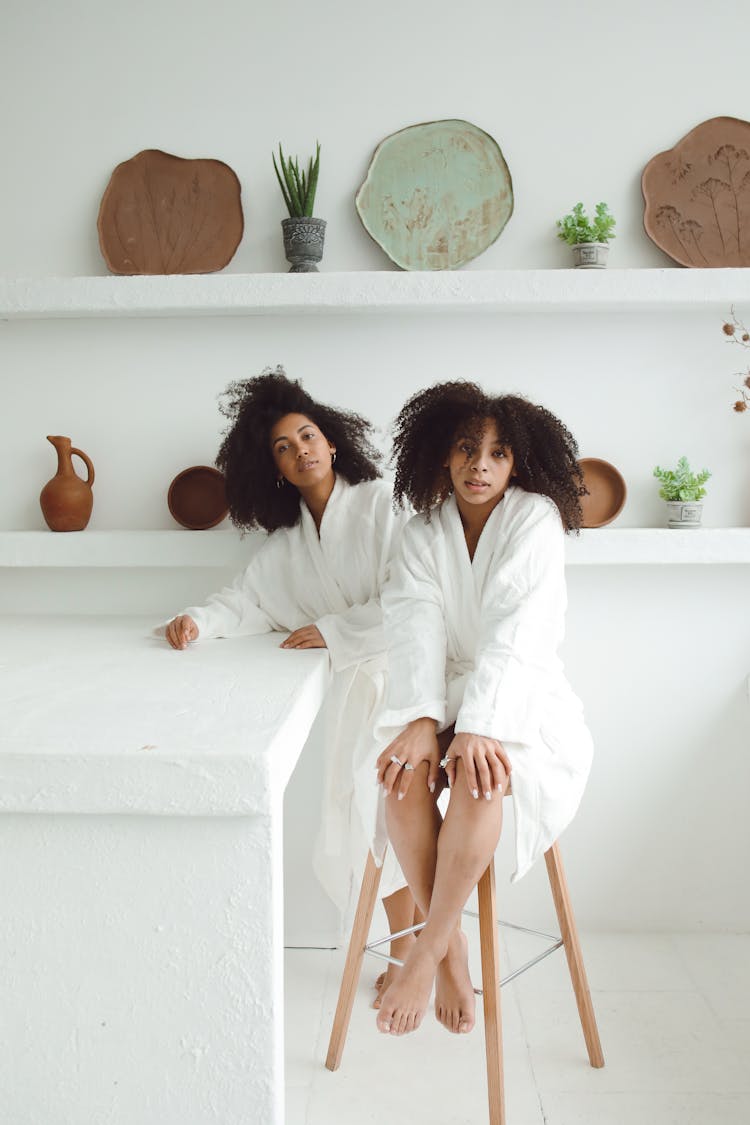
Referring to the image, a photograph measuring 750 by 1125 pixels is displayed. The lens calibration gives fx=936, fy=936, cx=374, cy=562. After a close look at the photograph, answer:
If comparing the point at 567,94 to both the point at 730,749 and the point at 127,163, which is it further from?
the point at 730,749

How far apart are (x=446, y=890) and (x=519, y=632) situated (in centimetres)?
48

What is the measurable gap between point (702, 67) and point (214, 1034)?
8.22ft

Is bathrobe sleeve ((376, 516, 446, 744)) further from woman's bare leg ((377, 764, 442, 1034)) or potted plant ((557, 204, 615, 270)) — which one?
potted plant ((557, 204, 615, 270))

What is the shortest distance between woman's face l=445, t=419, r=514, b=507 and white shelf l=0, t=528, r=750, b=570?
0.50 meters

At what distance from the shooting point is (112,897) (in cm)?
117

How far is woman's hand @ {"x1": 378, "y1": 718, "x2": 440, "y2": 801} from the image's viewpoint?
1.71 meters

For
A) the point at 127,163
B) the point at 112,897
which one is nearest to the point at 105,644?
the point at 112,897

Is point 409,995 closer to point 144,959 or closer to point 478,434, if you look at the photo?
point 144,959

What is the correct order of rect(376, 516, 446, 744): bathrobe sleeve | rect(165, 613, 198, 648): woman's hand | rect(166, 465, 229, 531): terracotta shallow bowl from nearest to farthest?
1. rect(376, 516, 446, 744): bathrobe sleeve
2. rect(165, 613, 198, 648): woman's hand
3. rect(166, 465, 229, 531): terracotta shallow bowl

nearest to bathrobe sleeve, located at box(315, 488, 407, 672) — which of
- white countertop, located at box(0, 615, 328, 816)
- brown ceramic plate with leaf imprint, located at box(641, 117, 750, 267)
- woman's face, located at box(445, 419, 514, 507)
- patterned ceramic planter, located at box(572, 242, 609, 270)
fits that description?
white countertop, located at box(0, 615, 328, 816)

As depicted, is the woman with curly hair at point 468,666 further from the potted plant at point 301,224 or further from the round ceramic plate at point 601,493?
the potted plant at point 301,224

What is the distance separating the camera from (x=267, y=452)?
2.31 m

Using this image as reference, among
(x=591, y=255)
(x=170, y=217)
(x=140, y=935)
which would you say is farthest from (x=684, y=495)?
(x=140, y=935)

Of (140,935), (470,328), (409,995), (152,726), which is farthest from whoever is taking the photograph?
(470,328)
